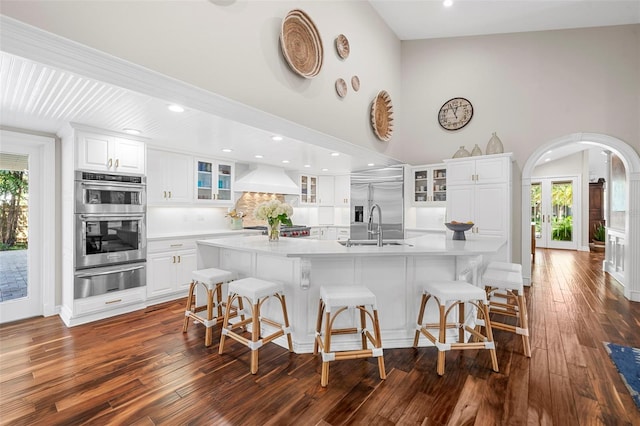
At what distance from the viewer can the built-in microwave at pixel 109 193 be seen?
11.2ft

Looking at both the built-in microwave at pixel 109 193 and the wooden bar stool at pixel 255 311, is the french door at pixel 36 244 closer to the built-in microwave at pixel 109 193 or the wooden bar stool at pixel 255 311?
the built-in microwave at pixel 109 193

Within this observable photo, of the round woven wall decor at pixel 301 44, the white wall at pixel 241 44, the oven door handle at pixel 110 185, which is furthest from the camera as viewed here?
the oven door handle at pixel 110 185

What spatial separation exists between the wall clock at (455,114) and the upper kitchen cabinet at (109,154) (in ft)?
16.9

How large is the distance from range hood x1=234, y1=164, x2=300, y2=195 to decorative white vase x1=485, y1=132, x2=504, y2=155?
12.1 feet

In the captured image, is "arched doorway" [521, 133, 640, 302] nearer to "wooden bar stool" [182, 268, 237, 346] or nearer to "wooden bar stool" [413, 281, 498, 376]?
"wooden bar stool" [413, 281, 498, 376]

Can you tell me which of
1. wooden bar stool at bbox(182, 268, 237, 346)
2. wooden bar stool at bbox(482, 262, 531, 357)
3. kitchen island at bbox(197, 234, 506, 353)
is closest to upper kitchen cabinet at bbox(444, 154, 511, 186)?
wooden bar stool at bbox(482, 262, 531, 357)

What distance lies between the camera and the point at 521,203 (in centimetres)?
512

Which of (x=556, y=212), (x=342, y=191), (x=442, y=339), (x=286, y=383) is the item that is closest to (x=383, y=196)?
(x=342, y=191)

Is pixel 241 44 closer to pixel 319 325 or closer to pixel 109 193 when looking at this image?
pixel 109 193

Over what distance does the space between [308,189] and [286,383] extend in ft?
17.3

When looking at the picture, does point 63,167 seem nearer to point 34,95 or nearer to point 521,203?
point 34,95

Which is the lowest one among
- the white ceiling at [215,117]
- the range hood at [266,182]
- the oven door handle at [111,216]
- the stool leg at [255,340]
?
the stool leg at [255,340]

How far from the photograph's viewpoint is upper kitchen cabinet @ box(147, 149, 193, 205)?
4.36 meters

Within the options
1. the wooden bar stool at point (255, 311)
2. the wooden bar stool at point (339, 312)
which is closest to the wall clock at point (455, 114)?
the wooden bar stool at point (339, 312)
